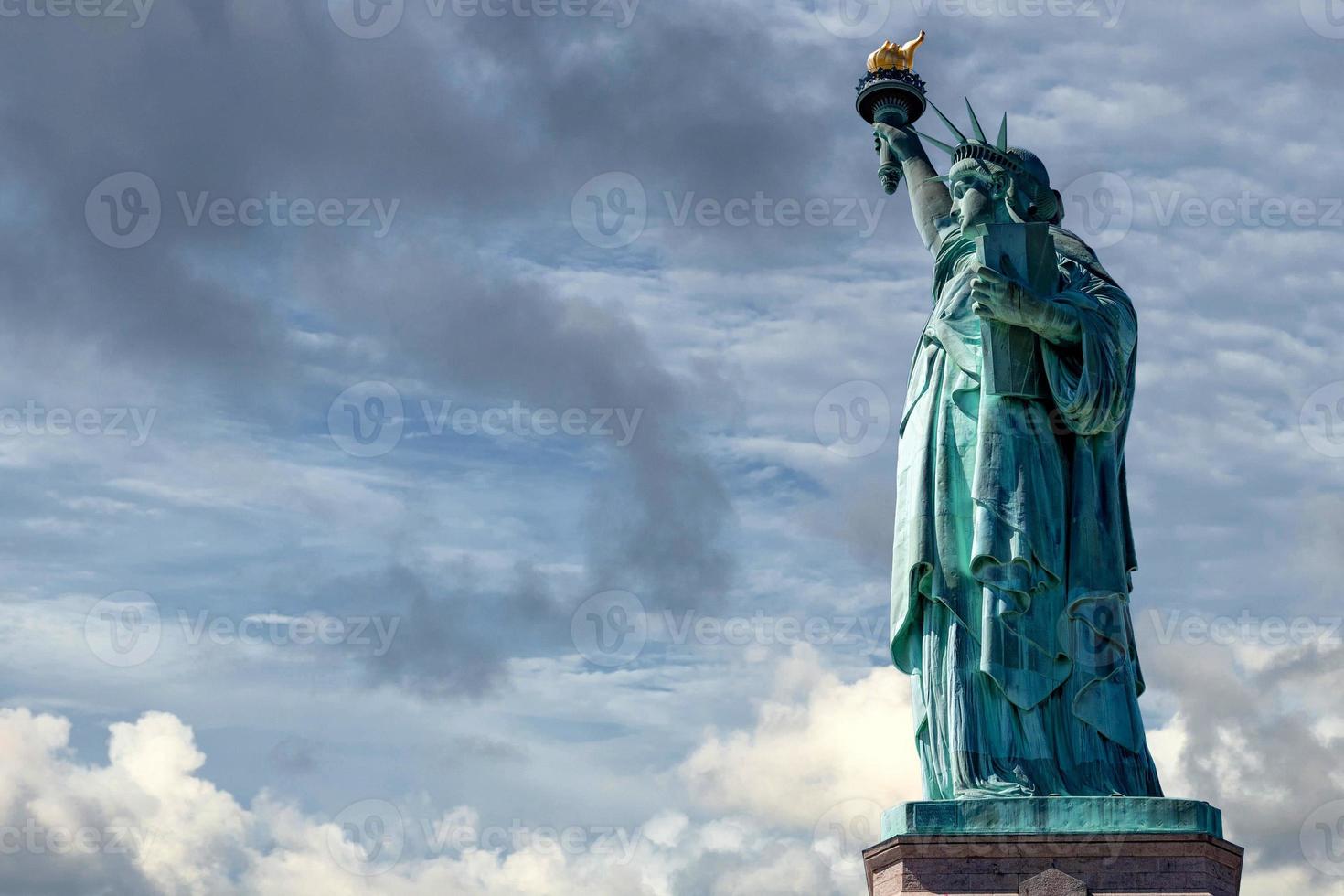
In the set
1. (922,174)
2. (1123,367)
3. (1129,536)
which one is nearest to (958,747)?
(1129,536)

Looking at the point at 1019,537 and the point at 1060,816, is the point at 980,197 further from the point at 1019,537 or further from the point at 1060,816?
the point at 1060,816

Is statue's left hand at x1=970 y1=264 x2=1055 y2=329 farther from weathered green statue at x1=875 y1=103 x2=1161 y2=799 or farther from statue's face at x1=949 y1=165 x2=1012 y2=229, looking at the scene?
statue's face at x1=949 y1=165 x2=1012 y2=229

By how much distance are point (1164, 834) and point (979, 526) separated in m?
3.99

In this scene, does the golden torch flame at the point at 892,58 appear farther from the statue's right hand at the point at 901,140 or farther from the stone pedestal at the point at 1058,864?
the stone pedestal at the point at 1058,864

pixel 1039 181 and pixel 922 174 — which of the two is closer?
pixel 1039 181

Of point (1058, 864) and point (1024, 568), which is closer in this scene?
point (1058, 864)

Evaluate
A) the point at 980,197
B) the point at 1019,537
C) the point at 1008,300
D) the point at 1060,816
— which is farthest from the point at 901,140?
the point at 1060,816

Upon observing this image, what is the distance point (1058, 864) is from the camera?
18.2m

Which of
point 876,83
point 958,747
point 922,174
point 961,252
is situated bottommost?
point 958,747

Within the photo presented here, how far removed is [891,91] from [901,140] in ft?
2.91

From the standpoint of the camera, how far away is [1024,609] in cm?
1981

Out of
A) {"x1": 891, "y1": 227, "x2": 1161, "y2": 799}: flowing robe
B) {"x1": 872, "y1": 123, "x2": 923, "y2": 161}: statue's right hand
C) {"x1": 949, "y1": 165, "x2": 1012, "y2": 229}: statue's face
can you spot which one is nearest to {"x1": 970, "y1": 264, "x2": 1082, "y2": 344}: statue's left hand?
{"x1": 891, "y1": 227, "x2": 1161, "y2": 799}: flowing robe

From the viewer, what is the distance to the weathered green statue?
19.5 metres

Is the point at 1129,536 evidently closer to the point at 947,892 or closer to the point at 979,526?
the point at 979,526
